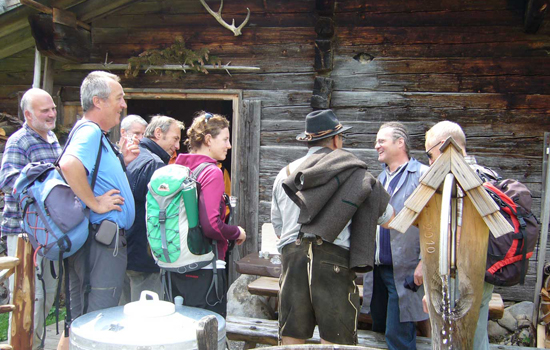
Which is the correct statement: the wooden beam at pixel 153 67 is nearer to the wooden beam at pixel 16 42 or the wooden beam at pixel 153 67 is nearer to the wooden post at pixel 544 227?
the wooden beam at pixel 16 42

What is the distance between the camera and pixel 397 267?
11.1ft

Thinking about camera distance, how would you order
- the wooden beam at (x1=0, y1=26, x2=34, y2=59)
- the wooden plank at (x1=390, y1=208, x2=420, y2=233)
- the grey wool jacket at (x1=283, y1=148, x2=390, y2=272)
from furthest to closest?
the wooden beam at (x1=0, y1=26, x2=34, y2=59) < the grey wool jacket at (x1=283, y1=148, x2=390, y2=272) < the wooden plank at (x1=390, y1=208, x2=420, y2=233)

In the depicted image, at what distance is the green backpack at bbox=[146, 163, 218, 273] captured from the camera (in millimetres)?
3033

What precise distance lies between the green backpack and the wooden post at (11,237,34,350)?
131 cm

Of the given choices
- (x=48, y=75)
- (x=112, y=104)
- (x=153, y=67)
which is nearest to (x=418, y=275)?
(x=112, y=104)

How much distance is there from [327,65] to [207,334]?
4.21 m

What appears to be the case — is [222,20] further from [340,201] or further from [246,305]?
[340,201]

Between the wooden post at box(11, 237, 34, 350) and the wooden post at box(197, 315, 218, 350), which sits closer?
the wooden post at box(197, 315, 218, 350)

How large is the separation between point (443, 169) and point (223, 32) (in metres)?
4.54

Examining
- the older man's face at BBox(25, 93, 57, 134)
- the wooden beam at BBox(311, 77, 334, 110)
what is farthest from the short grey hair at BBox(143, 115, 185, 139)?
the wooden beam at BBox(311, 77, 334, 110)

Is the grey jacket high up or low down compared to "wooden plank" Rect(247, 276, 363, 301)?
up

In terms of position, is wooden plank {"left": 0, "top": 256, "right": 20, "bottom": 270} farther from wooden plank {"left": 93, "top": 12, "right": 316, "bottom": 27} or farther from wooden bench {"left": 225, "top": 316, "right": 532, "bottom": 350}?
wooden plank {"left": 93, "top": 12, "right": 316, "bottom": 27}

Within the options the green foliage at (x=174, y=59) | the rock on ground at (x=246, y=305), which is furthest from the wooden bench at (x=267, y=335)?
the green foliage at (x=174, y=59)

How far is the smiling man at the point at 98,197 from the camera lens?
2930mm
